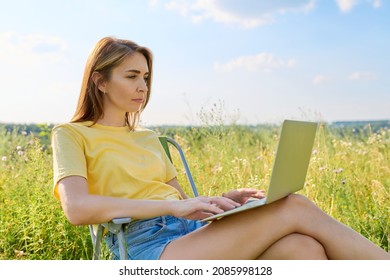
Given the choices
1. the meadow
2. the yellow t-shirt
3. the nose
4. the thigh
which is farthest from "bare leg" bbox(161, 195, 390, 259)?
the meadow

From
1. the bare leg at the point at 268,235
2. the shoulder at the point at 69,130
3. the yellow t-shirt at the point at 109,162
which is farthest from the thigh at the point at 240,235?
the shoulder at the point at 69,130

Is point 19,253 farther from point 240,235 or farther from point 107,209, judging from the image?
point 240,235

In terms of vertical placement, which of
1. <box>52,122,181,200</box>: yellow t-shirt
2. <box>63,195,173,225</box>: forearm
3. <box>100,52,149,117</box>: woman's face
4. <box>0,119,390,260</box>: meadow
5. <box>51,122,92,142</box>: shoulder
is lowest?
<box>0,119,390,260</box>: meadow

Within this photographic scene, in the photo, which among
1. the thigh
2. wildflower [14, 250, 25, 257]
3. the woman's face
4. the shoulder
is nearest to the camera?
the thigh

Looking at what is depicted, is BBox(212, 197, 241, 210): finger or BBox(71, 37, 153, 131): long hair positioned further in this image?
BBox(71, 37, 153, 131): long hair

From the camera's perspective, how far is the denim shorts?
7.10ft

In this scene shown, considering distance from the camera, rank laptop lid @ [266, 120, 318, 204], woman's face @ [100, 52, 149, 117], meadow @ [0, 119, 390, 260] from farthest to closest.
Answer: meadow @ [0, 119, 390, 260] → woman's face @ [100, 52, 149, 117] → laptop lid @ [266, 120, 318, 204]

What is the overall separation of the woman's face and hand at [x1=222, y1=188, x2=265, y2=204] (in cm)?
A: 60

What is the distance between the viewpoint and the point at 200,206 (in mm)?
1956

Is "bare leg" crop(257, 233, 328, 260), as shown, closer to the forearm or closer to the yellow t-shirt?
the forearm

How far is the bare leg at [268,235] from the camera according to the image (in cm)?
195
